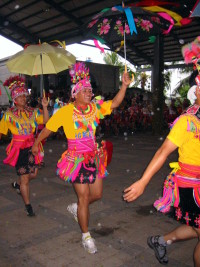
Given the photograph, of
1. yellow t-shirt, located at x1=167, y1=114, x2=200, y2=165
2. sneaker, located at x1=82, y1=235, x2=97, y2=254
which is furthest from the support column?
yellow t-shirt, located at x1=167, y1=114, x2=200, y2=165

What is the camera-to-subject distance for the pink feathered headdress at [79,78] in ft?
11.4

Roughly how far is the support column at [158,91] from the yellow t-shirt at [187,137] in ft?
37.4

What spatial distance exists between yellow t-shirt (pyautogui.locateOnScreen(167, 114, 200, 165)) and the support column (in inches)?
449

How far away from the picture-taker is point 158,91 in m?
13.6

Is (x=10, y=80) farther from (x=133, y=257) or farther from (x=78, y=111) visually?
(x=133, y=257)

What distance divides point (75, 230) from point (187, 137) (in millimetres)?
2130

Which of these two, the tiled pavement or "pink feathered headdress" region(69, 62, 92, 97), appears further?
"pink feathered headdress" region(69, 62, 92, 97)

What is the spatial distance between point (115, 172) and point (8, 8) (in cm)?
1344

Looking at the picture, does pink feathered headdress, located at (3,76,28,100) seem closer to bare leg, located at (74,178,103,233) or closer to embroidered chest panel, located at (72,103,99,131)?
embroidered chest panel, located at (72,103,99,131)

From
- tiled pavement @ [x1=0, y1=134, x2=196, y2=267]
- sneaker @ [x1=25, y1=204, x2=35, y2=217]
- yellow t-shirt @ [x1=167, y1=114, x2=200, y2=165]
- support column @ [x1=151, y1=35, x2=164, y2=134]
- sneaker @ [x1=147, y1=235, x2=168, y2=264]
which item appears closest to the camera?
yellow t-shirt @ [x1=167, y1=114, x2=200, y2=165]

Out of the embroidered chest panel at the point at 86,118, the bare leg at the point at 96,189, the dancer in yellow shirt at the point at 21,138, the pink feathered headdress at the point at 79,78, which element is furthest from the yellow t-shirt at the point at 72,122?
the dancer in yellow shirt at the point at 21,138

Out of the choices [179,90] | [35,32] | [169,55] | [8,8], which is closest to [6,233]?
[8,8]

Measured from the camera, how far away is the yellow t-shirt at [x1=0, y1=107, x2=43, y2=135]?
4.34 m

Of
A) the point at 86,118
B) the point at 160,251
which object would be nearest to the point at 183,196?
the point at 160,251
